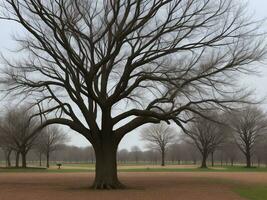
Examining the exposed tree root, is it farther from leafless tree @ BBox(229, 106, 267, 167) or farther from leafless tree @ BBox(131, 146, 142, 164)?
leafless tree @ BBox(131, 146, 142, 164)

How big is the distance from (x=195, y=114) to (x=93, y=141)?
6.46 m

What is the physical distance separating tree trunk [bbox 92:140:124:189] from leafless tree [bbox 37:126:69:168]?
39.6 metres

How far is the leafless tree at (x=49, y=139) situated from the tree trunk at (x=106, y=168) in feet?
130

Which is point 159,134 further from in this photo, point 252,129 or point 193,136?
point 193,136

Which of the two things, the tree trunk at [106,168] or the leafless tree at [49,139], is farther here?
the leafless tree at [49,139]

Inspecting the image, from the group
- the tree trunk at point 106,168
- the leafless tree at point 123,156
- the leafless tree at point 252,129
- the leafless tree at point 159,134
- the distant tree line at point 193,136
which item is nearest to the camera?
the tree trunk at point 106,168

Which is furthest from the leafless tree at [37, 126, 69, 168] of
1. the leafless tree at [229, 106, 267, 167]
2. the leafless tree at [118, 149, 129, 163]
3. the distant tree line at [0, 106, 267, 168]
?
the leafless tree at [118, 149, 129, 163]

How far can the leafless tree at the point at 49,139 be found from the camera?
2781 inches

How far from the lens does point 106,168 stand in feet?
87.8

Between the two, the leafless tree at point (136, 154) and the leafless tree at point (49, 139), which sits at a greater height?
the leafless tree at point (49, 139)

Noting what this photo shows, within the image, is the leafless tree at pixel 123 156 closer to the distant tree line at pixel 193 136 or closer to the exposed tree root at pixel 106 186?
the distant tree line at pixel 193 136

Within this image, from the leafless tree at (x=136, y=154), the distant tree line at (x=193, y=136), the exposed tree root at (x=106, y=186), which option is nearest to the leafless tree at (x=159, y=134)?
the distant tree line at (x=193, y=136)

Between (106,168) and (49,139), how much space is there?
49.5 meters

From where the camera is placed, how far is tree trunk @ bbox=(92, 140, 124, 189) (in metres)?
26.1
